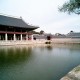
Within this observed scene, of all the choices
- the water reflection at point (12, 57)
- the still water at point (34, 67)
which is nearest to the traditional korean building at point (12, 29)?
the water reflection at point (12, 57)

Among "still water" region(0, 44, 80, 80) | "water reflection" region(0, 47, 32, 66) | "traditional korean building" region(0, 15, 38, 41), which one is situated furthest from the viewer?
"traditional korean building" region(0, 15, 38, 41)

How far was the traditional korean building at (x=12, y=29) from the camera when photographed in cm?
4028

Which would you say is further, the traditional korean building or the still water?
the traditional korean building

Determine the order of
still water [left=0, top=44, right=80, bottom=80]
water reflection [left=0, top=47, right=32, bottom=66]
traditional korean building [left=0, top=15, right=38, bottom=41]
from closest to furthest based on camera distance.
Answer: still water [left=0, top=44, right=80, bottom=80], water reflection [left=0, top=47, right=32, bottom=66], traditional korean building [left=0, top=15, right=38, bottom=41]

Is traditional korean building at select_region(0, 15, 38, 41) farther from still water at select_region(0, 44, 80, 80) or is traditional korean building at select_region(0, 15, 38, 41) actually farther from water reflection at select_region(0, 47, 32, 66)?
still water at select_region(0, 44, 80, 80)

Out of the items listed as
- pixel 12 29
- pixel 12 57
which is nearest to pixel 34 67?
pixel 12 57

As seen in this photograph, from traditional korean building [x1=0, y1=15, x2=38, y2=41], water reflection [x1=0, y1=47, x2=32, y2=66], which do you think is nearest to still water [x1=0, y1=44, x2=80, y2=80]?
water reflection [x1=0, y1=47, x2=32, y2=66]

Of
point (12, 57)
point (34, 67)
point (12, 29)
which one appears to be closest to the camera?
point (34, 67)

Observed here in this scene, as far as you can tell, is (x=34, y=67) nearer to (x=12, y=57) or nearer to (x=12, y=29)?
(x=12, y=57)

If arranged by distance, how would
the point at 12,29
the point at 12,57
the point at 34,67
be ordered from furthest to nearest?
the point at 12,29, the point at 12,57, the point at 34,67

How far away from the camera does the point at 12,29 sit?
43000 mm

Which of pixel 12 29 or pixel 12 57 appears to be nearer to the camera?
pixel 12 57

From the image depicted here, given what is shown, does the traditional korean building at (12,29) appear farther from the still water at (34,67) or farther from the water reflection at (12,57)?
the still water at (34,67)

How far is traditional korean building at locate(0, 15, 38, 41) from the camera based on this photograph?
40.3 m
